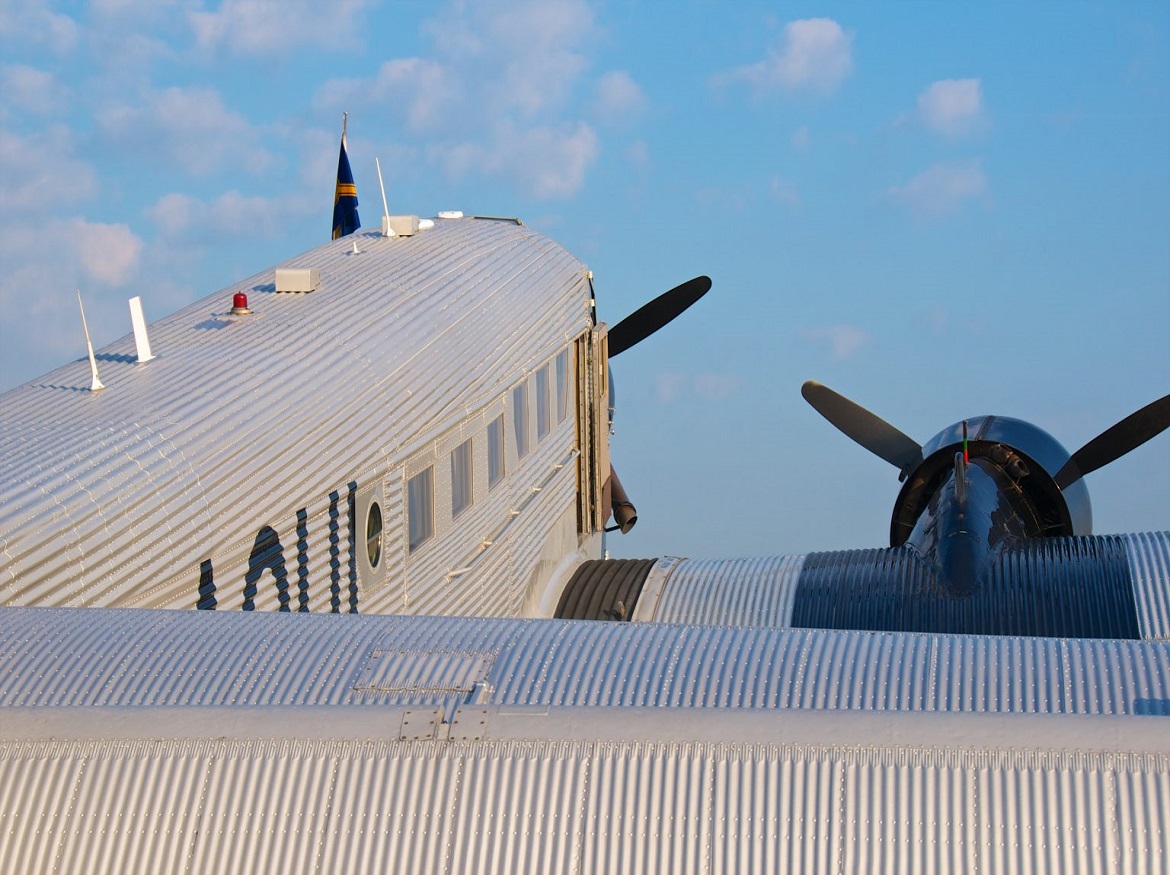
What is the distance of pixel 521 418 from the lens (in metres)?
20.3

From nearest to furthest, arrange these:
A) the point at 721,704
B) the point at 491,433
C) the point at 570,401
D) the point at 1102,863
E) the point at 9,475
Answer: the point at 1102,863 < the point at 721,704 < the point at 9,475 < the point at 491,433 < the point at 570,401

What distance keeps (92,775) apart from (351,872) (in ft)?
4.64

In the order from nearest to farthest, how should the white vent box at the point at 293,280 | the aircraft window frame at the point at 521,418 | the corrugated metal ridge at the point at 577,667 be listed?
the corrugated metal ridge at the point at 577,667, the white vent box at the point at 293,280, the aircraft window frame at the point at 521,418

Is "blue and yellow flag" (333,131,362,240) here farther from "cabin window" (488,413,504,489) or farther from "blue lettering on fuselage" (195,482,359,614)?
"blue lettering on fuselage" (195,482,359,614)

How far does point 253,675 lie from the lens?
7906 millimetres

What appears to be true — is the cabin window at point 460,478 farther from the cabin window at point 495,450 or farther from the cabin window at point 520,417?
the cabin window at point 520,417

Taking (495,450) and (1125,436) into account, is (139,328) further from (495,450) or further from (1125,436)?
(1125,436)

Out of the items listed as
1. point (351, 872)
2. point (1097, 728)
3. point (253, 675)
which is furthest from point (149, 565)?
point (1097, 728)

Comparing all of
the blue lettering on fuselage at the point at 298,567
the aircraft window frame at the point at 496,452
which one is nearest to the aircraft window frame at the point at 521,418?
the aircraft window frame at the point at 496,452

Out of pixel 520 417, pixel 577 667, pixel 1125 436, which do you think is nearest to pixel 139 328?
pixel 520 417

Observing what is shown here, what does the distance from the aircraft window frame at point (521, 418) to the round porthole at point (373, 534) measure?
513 centimetres

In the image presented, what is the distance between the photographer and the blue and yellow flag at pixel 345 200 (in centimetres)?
3303

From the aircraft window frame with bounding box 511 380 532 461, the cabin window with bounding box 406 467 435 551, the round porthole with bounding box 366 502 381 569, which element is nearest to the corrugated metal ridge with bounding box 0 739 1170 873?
the round porthole with bounding box 366 502 381 569

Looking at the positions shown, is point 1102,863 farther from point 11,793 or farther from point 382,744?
point 11,793
